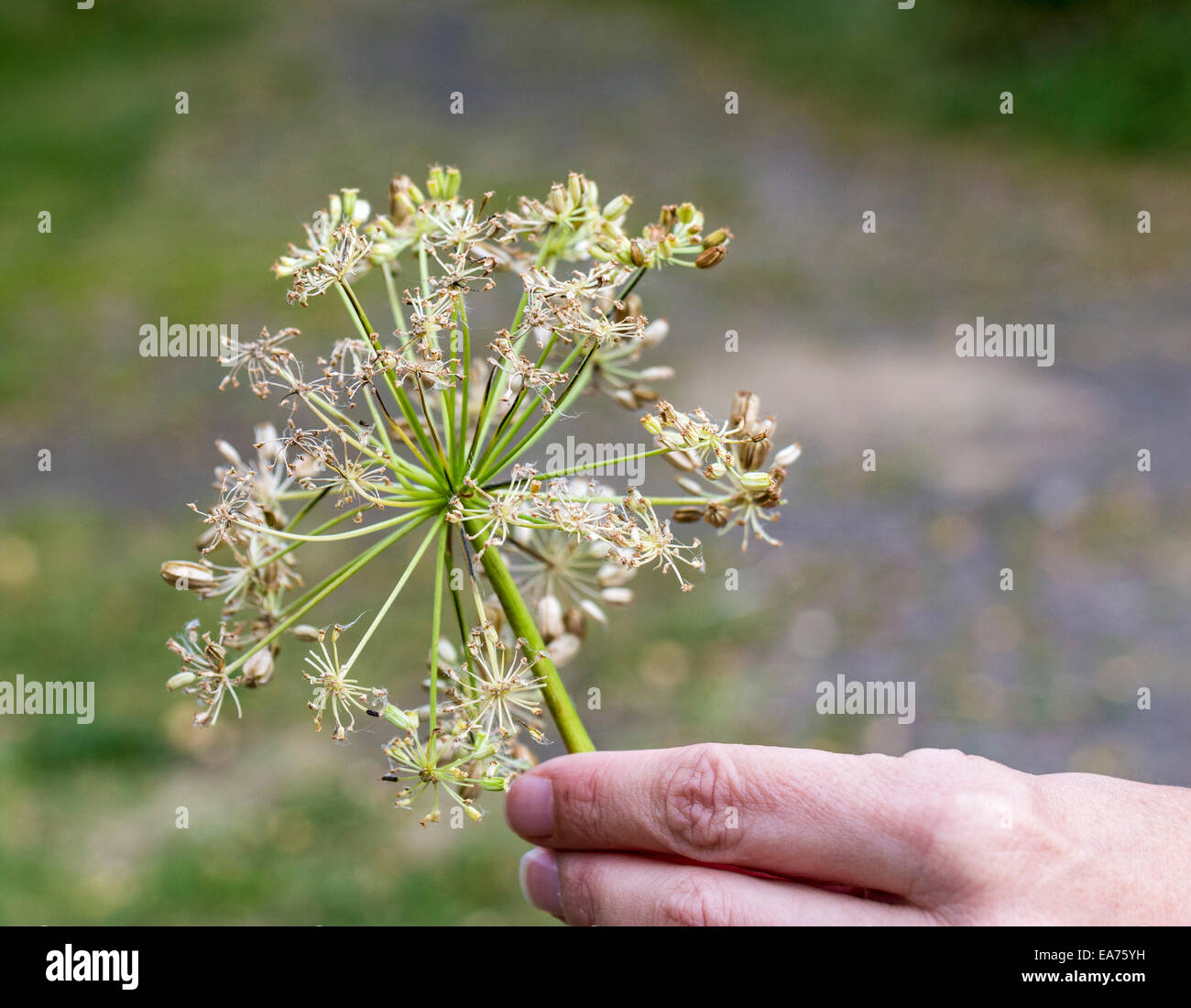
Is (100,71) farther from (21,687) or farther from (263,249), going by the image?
(21,687)

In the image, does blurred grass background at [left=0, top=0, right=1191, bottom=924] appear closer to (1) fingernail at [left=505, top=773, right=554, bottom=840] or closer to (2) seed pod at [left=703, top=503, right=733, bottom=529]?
(1) fingernail at [left=505, top=773, right=554, bottom=840]

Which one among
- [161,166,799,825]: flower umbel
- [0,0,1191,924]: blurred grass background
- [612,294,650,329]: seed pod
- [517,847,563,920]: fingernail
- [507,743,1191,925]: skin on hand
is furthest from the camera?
[0,0,1191,924]: blurred grass background

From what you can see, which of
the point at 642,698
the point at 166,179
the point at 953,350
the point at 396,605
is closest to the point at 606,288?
the point at 642,698

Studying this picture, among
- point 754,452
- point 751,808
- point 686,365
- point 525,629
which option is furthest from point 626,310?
point 686,365

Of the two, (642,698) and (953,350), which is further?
(953,350)

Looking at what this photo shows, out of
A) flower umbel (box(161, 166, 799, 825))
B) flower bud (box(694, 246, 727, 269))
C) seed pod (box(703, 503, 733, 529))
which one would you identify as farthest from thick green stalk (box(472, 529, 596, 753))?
flower bud (box(694, 246, 727, 269))
